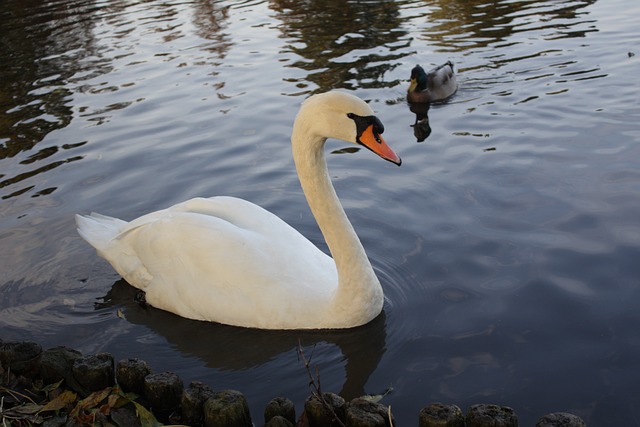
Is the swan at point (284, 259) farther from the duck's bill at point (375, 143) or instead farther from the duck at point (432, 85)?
the duck at point (432, 85)

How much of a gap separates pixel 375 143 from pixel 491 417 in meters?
2.04

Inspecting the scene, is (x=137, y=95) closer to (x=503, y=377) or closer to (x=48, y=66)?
(x=48, y=66)

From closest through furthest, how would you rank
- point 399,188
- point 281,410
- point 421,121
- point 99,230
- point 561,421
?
point 561,421, point 281,410, point 99,230, point 399,188, point 421,121

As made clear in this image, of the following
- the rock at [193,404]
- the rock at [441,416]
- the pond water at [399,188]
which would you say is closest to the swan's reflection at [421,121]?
the pond water at [399,188]

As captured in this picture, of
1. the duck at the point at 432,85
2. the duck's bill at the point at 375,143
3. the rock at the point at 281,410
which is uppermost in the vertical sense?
the duck's bill at the point at 375,143

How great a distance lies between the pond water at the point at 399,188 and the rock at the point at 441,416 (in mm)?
608

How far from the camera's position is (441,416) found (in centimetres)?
414

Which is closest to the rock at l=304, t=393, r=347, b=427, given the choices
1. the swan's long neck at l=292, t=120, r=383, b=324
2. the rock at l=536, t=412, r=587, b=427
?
the rock at l=536, t=412, r=587, b=427

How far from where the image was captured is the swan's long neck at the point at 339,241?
18.5ft

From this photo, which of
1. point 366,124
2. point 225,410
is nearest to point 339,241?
point 366,124

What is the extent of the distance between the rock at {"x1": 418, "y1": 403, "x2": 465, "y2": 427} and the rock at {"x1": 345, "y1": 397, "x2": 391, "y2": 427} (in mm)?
212

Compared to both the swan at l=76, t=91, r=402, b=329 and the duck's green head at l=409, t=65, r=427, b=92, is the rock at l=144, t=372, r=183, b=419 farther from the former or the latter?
the duck's green head at l=409, t=65, r=427, b=92

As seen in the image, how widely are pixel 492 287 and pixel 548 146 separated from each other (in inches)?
130

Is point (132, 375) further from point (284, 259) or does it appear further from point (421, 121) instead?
point (421, 121)
